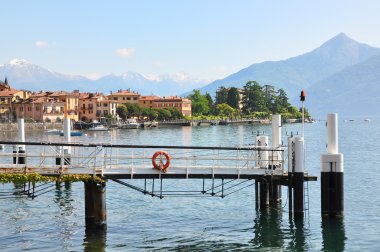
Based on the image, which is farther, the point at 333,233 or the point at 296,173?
the point at 333,233

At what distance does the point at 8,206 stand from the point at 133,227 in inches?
460

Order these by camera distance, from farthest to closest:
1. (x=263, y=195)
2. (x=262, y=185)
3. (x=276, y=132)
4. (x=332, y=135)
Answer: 1. (x=263, y=195)
2. (x=262, y=185)
3. (x=276, y=132)
4. (x=332, y=135)

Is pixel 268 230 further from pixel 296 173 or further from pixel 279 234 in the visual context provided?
pixel 296 173

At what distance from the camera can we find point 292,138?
2959 centimetres

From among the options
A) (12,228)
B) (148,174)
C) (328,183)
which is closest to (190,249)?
(148,174)

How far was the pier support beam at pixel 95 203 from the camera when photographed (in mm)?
27641

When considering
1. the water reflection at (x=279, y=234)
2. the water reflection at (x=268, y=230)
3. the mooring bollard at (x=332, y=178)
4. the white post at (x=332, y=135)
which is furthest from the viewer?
the white post at (x=332, y=135)

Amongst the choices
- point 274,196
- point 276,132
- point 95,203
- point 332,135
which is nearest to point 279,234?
point 274,196

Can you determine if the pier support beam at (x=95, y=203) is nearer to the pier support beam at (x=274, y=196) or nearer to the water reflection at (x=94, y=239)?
the water reflection at (x=94, y=239)

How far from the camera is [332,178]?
2875cm

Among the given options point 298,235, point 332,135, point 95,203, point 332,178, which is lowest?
point 298,235

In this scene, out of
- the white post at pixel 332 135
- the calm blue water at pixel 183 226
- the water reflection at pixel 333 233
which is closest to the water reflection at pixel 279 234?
the calm blue water at pixel 183 226

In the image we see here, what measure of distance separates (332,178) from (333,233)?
10.4 feet

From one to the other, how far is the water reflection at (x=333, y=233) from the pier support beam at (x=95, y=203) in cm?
1135
